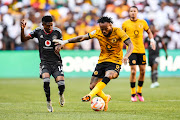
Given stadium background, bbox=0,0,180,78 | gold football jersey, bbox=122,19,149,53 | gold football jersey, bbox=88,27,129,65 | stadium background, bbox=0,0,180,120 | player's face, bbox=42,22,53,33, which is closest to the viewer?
gold football jersey, bbox=88,27,129,65

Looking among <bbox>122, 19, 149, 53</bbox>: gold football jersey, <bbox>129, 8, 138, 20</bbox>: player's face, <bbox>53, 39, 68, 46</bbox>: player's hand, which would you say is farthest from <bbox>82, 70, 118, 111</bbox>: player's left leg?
<bbox>129, 8, 138, 20</bbox>: player's face

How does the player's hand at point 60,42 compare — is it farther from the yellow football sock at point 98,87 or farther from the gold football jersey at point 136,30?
the gold football jersey at point 136,30

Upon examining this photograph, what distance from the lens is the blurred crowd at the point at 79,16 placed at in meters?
22.4

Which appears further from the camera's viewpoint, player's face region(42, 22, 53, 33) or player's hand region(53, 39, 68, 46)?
player's face region(42, 22, 53, 33)

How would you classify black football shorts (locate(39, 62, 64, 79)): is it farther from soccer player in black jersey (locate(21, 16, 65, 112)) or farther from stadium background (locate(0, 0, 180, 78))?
stadium background (locate(0, 0, 180, 78))

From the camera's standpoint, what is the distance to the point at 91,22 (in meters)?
24.2

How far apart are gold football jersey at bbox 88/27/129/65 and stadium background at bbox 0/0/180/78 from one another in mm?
12759

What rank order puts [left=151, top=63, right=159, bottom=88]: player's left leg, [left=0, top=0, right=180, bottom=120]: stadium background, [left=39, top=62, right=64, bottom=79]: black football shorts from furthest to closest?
[left=0, top=0, right=180, bottom=120]: stadium background < [left=151, top=63, right=159, bottom=88]: player's left leg < [left=39, top=62, right=64, bottom=79]: black football shorts

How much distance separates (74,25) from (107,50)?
14127 mm

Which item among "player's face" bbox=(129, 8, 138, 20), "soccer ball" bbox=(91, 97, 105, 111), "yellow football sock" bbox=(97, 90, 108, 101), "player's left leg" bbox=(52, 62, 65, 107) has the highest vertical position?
"player's face" bbox=(129, 8, 138, 20)

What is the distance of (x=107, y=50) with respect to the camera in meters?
9.45

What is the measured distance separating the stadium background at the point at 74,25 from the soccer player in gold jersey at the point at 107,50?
12674mm

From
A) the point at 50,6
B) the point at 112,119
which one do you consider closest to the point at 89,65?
the point at 50,6

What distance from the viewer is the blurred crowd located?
22.4 meters
